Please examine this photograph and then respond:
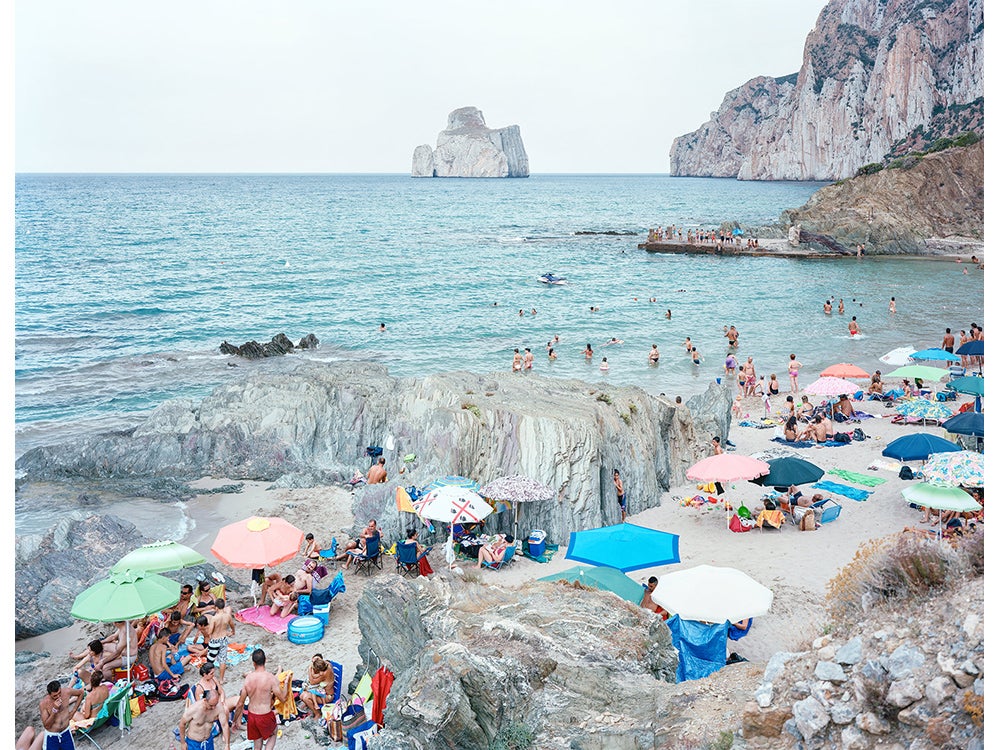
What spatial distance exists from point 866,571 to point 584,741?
2.50 metres

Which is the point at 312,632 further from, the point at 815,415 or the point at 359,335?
the point at 359,335

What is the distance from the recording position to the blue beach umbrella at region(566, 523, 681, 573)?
462 inches

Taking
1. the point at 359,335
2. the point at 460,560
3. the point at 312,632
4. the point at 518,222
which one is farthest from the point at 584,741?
the point at 518,222

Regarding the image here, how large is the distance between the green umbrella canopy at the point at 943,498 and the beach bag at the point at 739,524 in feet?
8.79

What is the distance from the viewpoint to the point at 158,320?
3900 cm

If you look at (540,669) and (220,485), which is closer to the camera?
(540,669)

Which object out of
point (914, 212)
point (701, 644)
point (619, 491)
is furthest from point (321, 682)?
point (914, 212)

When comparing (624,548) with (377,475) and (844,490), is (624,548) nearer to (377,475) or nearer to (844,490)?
(377,475)

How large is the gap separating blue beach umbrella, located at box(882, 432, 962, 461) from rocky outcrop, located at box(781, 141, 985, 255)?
47.6 metres

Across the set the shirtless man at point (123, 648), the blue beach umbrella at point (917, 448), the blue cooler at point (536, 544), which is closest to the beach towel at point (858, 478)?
the blue beach umbrella at point (917, 448)

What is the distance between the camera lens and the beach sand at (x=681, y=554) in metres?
10.5

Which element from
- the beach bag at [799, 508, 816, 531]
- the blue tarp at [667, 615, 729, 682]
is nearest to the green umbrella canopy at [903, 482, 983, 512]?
the beach bag at [799, 508, 816, 531]

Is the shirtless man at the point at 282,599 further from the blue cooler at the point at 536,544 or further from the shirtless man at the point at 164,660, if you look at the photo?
the blue cooler at the point at 536,544
